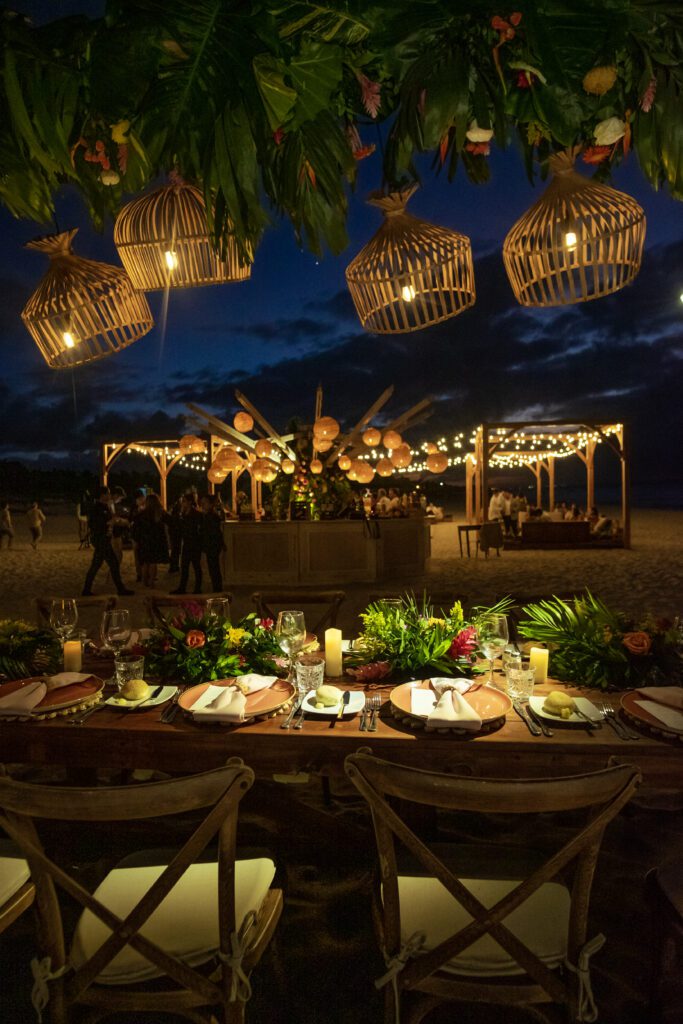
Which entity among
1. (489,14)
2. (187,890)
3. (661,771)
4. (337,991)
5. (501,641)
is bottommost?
(337,991)

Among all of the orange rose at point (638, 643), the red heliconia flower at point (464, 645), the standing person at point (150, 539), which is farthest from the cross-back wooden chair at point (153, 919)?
the standing person at point (150, 539)

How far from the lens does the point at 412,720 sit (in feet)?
6.31

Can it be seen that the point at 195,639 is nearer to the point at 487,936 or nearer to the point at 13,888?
the point at 13,888

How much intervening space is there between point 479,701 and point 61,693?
1582 mm

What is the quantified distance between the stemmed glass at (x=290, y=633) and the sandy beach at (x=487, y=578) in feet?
12.6

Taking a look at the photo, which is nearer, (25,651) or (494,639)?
(494,639)

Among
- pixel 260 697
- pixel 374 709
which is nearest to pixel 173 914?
pixel 260 697

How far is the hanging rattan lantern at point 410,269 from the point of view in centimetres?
186

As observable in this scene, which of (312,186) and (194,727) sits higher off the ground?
(312,186)

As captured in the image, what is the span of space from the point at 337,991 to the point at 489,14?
263cm

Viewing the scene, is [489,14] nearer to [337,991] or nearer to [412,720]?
[412,720]

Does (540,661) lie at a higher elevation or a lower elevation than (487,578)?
higher

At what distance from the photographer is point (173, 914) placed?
5.29 feet

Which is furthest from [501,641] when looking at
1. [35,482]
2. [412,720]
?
[35,482]
